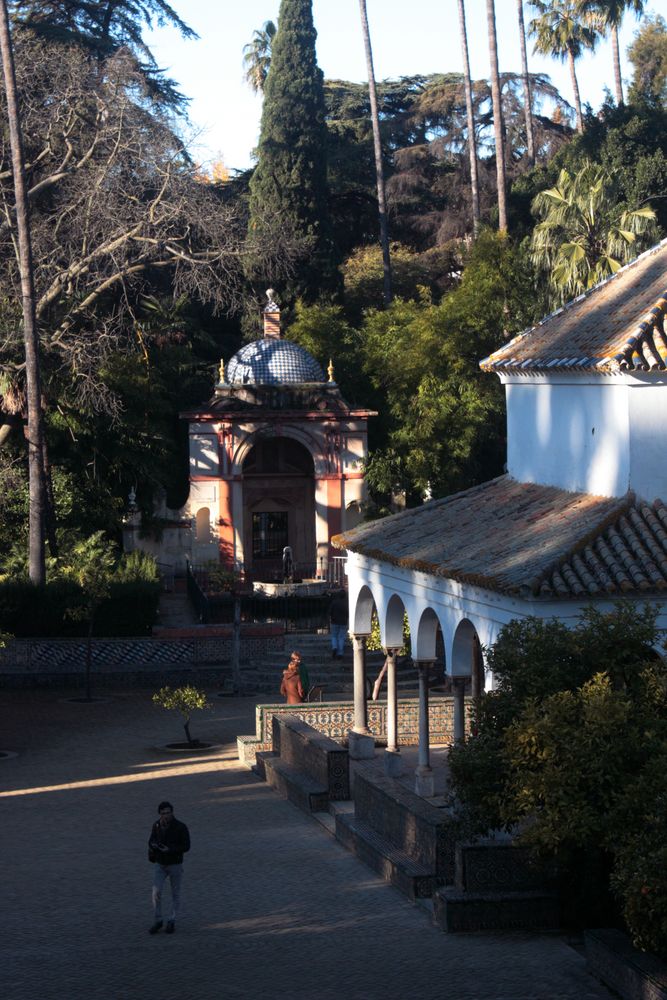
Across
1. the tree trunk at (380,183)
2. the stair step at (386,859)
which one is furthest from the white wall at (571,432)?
the tree trunk at (380,183)

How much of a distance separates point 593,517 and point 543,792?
6155 mm

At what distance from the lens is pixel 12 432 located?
36531mm

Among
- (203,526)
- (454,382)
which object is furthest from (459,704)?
(454,382)

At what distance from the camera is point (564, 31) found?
5503 cm

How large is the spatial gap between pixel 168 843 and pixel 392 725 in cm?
760

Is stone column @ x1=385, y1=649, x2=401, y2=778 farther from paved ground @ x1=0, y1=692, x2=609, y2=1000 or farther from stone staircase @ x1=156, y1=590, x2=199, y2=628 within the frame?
stone staircase @ x1=156, y1=590, x2=199, y2=628

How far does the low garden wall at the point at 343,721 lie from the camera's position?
73.7 ft

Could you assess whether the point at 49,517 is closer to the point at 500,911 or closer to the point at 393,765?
the point at 393,765

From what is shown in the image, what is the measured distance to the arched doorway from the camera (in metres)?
40.1

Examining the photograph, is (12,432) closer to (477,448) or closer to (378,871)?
(477,448)

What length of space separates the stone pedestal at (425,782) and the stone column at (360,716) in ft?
7.67

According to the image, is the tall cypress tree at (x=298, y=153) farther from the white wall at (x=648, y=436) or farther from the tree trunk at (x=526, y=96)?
the white wall at (x=648, y=436)

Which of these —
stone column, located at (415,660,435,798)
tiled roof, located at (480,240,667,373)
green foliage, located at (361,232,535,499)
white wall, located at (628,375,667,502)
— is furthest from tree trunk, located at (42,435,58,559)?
white wall, located at (628,375,667,502)

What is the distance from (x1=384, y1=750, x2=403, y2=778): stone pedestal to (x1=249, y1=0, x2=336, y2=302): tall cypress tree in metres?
27.2
